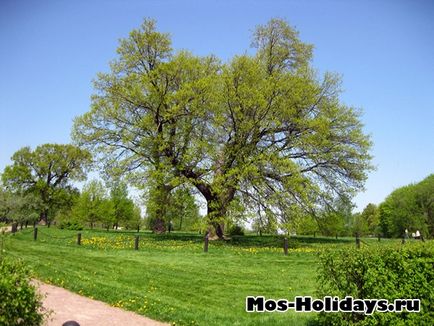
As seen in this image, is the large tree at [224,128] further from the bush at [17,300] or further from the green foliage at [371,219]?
the green foliage at [371,219]

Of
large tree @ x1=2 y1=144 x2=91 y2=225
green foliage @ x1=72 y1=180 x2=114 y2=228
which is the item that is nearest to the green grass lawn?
green foliage @ x1=72 y1=180 x2=114 y2=228

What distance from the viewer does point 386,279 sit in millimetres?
7359

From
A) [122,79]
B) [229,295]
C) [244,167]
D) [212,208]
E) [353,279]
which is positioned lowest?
[229,295]

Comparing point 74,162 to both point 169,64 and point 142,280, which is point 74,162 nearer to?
point 169,64

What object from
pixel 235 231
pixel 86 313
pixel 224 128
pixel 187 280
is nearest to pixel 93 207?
pixel 235 231

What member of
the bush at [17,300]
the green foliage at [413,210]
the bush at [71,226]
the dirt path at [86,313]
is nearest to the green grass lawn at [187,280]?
the dirt path at [86,313]

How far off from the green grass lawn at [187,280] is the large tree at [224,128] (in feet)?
20.5

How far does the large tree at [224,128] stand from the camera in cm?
2597

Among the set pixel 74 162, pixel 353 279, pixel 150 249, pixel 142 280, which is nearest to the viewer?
pixel 353 279

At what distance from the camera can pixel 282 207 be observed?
25.5 meters

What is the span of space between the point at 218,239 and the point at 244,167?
6321 mm

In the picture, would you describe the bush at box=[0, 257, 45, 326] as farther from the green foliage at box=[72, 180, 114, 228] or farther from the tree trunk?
the green foliage at box=[72, 180, 114, 228]

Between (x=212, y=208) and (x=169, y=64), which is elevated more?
(x=169, y=64)

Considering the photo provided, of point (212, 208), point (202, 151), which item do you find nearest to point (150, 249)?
point (212, 208)
